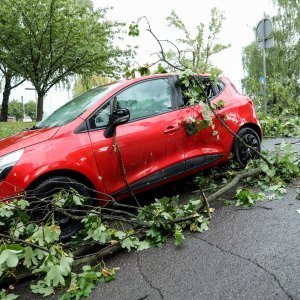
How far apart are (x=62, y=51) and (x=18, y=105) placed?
72441 mm

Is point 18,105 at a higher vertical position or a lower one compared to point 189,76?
higher

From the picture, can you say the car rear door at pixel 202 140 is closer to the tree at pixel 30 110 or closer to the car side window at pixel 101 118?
the car side window at pixel 101 118

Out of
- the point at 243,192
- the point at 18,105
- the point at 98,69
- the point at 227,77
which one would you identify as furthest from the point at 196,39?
the point at 18,105

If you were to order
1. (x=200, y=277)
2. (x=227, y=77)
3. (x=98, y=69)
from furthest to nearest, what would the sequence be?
(x=98, y=69) < (x=227, y=77) < (x=200, y=277)

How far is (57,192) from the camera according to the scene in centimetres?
343

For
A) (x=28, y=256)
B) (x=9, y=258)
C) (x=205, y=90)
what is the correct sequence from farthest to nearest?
(x=205, y=90) < (x=28, y=256) < (x=9, y=258)

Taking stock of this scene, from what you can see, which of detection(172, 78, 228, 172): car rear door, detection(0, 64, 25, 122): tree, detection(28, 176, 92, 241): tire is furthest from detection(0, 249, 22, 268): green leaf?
detection(0, 64, 25, 122): tree

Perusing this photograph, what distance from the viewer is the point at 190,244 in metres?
3.21

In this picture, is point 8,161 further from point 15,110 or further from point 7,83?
point 15,110

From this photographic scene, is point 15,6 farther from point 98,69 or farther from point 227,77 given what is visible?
point 227,77

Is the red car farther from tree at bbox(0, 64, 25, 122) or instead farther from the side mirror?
tree at bbox(0, 64, 25, 122)

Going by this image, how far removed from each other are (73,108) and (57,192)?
1.26 meters

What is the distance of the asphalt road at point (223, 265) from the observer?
2412 mm

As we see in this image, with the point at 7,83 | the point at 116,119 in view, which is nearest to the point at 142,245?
→ the point at 116,119
